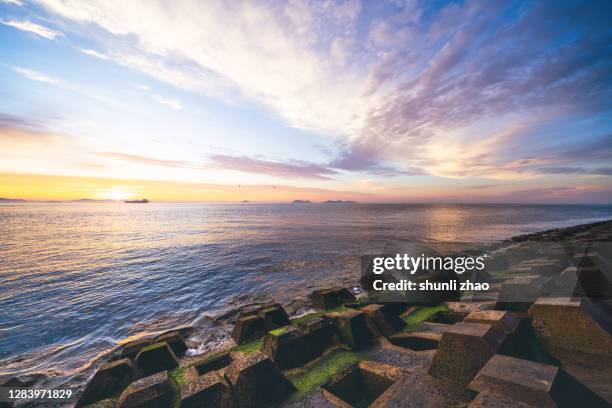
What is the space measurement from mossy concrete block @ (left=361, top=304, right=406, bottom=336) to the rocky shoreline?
0.09 ft

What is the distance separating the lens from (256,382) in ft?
12.9

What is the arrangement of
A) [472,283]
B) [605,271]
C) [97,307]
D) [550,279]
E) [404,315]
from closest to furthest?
[605,271] → [550,279] → [404,315] → [472,283] → [97,307]

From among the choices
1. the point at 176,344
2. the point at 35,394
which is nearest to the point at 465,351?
the point at 176,344

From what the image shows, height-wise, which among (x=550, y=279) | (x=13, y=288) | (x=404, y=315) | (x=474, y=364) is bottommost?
(x=13, y=288)

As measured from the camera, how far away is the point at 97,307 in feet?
37.3

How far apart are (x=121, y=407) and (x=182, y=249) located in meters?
24.5

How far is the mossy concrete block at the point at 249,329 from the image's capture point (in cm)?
683

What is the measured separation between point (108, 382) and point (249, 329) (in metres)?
3.05

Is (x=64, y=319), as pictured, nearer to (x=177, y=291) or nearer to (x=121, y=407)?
(x=177, y=291)

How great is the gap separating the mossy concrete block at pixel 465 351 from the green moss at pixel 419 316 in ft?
9.95

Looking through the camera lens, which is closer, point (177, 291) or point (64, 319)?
point (64, 319)

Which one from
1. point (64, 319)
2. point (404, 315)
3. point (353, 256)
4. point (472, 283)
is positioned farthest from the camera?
point (353, 256)

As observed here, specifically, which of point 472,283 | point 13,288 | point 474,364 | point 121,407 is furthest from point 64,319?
point 472,283

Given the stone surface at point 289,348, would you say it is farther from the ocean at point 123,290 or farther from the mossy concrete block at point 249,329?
the ocean at point 123,290
